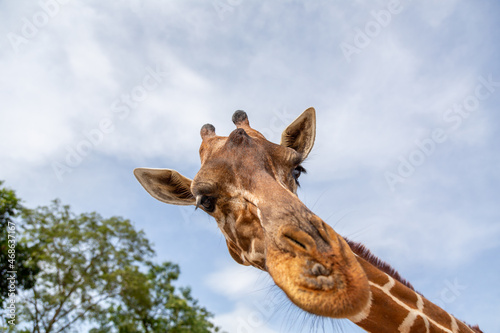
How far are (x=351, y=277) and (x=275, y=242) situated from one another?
645mm

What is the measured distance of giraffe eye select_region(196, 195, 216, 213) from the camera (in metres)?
3.78

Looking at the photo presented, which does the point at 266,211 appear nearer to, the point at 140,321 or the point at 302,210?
the point at 302,210

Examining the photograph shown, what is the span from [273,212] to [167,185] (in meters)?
2.28

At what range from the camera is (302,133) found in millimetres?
5035

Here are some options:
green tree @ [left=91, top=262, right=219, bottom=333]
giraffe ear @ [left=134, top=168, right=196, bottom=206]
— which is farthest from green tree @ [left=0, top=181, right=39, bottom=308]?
giraffe ear @ [left=134, top=168, right=196, bottom=206]

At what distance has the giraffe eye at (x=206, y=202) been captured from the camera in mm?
3779

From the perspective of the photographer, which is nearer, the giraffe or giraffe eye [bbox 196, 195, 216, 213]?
the giraffe

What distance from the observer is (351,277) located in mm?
2512

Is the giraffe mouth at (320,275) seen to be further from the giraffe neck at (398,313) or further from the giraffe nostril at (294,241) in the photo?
the giraffe neck at (398,313)

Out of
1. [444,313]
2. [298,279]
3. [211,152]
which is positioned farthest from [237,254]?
[444,313]

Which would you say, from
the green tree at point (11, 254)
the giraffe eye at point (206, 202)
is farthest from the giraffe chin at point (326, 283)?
the green tree at point (11, 254)

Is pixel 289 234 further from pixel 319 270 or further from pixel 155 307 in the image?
pixel 155 307

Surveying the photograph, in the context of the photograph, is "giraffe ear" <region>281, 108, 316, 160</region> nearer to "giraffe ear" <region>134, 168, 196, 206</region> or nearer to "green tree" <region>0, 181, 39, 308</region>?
"giraffe ear" <region>134, 168, 196, 206</region>

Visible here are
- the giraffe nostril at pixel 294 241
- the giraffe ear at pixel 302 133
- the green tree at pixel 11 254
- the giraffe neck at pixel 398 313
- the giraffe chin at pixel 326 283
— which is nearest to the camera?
the giraffe chin at pixel 326 283
